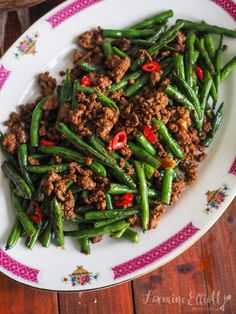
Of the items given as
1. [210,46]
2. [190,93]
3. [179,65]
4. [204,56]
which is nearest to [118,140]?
[190,93]

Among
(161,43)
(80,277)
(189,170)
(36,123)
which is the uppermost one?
(161,43)

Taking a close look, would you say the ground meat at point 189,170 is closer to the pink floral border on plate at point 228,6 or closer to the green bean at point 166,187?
the green bean at point 166,187

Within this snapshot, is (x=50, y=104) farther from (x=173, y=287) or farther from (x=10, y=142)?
(x=173, y=287)

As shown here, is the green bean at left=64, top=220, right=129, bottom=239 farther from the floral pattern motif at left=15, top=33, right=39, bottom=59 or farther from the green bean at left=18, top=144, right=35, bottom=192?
the floral pattern motif at left=15, top=33, right=39, bottom=59

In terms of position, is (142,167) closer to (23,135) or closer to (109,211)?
(109,211)

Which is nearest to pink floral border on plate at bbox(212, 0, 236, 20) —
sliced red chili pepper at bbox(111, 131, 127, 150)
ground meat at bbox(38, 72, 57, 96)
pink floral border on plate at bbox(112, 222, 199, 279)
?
sliced red chili pepper at bbox(111, 131, 127, 150)

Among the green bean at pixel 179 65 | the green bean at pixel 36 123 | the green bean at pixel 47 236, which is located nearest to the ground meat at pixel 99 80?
the green bean at pixel 36 123

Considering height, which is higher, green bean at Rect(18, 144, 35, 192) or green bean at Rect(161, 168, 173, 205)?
green bean at Rect(18, 144, 35, 192)
